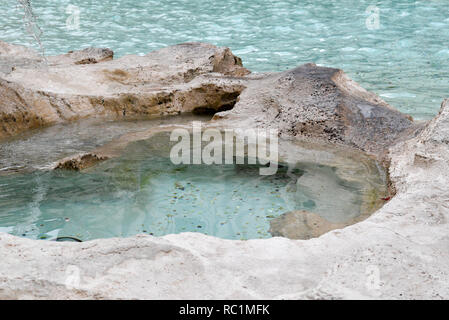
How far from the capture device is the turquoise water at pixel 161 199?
2760mm

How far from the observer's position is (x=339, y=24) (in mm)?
10852

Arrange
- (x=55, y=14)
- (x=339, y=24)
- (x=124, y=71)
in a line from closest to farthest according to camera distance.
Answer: (x=124, y=71), (x=339, y=24), (x=55, y=14)

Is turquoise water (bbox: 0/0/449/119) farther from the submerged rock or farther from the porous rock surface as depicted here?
the submerged rock

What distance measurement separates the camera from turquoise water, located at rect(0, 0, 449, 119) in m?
7.50

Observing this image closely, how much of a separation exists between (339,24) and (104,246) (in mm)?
9884

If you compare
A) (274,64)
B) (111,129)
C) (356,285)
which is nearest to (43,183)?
(111,129)

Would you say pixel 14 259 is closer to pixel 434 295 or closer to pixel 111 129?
pixel 434 295

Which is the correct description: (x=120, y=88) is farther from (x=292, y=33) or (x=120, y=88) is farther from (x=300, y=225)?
(x=292, y=33)

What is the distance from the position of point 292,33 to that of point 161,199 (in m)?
7.96

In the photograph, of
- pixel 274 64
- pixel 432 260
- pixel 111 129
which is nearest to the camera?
pixel 432 260

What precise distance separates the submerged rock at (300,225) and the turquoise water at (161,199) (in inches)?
2.5

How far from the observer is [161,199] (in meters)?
3.10

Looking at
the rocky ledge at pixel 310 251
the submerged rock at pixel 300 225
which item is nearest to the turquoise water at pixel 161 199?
the submerged rock at pixel 300 225

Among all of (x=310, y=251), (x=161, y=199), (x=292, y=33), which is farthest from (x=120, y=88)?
(x=292, y=33)
